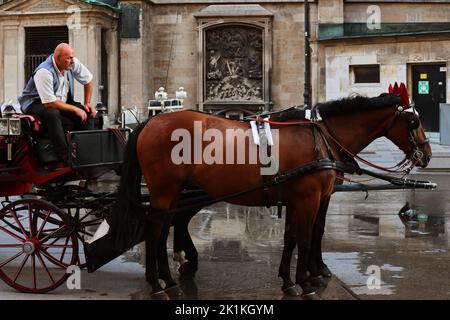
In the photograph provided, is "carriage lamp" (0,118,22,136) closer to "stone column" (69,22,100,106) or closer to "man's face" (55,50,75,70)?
"man's face" (55,50,75,70)

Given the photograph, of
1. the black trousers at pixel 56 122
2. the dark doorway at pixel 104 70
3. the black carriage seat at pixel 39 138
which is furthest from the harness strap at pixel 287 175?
the dark doorway at pixel 104 70

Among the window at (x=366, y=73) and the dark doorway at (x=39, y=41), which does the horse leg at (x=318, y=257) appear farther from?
the dark doorway at (x=39, y=41)

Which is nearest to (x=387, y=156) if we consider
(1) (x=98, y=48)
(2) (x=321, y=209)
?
(1) (x=98, y=48)

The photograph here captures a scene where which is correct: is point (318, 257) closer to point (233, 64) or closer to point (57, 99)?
point (57, 99)

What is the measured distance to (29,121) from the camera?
26.6 feet

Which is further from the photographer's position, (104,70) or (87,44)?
(104,70)

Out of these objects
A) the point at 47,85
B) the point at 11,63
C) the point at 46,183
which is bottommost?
the point at 46,183

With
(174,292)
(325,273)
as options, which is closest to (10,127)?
(174,292)

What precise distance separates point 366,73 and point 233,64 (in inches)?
202

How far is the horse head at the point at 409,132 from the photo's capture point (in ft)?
25.3

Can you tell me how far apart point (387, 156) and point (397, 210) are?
8.47m

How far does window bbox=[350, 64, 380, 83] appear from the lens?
25844 mm

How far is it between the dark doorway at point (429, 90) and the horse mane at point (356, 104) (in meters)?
17.7

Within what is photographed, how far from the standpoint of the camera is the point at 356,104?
783cm
